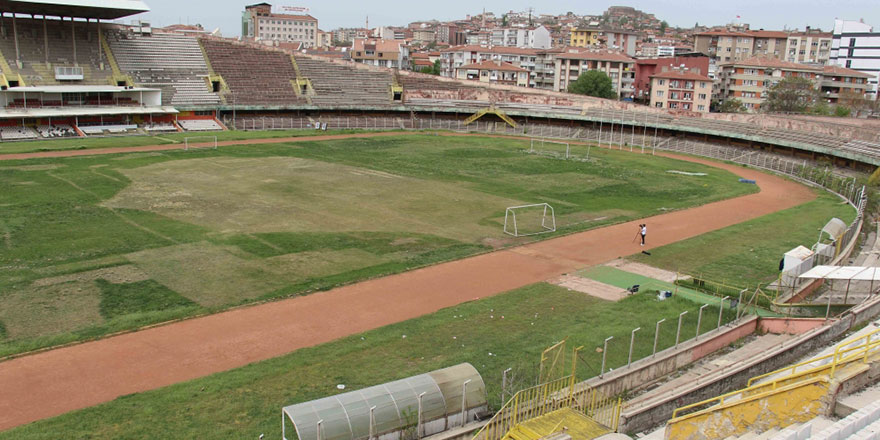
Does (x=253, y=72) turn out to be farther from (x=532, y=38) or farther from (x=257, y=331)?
(x=532, y=38)

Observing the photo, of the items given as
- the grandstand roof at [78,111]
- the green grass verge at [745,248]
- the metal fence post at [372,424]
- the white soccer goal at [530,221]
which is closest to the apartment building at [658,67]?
the green grass verge at [745,248]

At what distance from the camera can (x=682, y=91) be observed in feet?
307

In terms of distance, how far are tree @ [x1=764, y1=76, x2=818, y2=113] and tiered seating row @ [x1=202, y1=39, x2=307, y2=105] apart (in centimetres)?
5987

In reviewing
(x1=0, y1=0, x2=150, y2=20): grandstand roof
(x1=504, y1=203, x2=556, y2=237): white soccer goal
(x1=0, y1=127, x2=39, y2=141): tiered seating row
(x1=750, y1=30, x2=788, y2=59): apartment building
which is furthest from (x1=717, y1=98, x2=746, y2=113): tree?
(x1=0, y1=127, x2=39, y2=141): tiered seating row

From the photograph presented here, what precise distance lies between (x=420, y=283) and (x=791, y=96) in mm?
79643

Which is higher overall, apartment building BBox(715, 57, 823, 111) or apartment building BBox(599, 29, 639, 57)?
apartment building BBox(599, 29, 639, 57)

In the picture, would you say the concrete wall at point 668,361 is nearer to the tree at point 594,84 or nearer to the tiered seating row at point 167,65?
the tiered seating row at point 167,65

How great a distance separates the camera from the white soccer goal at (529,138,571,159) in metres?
59.6

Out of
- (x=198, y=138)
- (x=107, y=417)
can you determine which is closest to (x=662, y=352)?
(x=107, y=417)


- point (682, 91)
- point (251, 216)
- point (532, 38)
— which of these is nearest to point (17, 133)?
point (251, 216)

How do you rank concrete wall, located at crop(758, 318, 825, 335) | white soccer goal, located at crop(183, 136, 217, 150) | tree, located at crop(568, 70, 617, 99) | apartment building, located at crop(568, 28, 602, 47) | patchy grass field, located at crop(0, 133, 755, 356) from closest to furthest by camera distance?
concrete wall, located at crop(758, 318, 825, 335) < patchy grass field, located at crop(0, 133, 755, 356) < white soccer goal, located at crop(183, 136, 217, 150) < tree, located at crop(568, 70, 617, 99) < apartment building, located at crop(568, 28, 602, 47)

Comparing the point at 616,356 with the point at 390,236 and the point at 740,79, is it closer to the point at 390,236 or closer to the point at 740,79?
the point at 390,236

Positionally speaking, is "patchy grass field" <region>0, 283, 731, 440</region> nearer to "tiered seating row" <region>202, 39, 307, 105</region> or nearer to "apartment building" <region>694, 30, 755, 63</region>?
"tiered seating row" <region>202, 39, 307, 105</region>

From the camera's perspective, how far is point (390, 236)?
101ft
